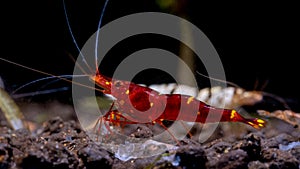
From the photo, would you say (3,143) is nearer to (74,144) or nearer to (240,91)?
(74,144)

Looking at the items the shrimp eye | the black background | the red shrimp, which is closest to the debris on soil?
the red shrimp

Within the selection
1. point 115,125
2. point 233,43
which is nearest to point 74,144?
point 115,125

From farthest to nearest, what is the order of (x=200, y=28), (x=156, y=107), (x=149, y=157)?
(x=200, y=28) → (x=156, y=107) → (x=149, y=157)

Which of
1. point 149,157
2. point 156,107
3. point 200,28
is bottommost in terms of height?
point 149,157

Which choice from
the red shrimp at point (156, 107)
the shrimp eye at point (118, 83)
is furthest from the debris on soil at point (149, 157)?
the shrimp eye at point (118, 83)

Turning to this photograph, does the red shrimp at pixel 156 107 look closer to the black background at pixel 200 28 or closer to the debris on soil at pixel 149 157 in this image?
the debris on soil at pixel 149 157

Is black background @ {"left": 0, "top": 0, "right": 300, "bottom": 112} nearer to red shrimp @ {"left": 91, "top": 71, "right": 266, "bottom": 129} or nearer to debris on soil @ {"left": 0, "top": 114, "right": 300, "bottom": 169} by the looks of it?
red shrimp @ {"left": 91, "top": 71, "right": 266, "bottom": 129}

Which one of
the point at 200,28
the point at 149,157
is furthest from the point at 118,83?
the point at 200,28

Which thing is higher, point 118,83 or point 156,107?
point 118,83

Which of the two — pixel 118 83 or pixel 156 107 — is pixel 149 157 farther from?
pixel 118 83

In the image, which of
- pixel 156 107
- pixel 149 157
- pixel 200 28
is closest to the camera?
pixel 149 157
